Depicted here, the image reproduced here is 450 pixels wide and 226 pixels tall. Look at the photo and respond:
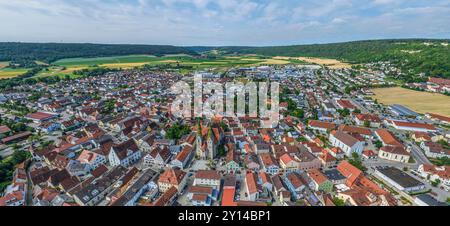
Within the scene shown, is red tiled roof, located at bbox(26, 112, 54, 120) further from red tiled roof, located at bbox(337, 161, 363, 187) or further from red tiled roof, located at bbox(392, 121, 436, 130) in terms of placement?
red tiled roof, located at bbox(392, 121, 436, 130)

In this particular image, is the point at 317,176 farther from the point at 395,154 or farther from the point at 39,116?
the point at 39,116

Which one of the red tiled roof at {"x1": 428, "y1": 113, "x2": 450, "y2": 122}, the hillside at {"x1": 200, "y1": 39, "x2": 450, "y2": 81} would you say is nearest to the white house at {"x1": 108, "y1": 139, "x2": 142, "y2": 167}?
the red tiled roof at {"x1": 428, "y1": 113, "x2": 450, "y2": 122}

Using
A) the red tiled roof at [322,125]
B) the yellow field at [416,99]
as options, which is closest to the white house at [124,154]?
the red tiled roof at [322,125]

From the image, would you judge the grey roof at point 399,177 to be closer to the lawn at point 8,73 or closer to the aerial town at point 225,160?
the aerial town at point 225,160

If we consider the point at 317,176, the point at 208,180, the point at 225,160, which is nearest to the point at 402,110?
the point at 317,176

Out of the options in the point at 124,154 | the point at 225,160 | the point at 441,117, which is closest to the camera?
the point at 124,154

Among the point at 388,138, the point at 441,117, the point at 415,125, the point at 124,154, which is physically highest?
the point at 441,117
